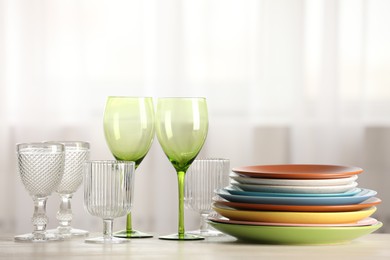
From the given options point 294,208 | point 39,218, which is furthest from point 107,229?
point 294,208

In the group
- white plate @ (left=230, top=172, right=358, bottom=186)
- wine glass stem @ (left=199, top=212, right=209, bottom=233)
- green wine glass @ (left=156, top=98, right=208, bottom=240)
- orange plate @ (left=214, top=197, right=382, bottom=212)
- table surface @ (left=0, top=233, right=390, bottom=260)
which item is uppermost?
green wine glass @ (left=156, top=98, right=208, bottom=240)

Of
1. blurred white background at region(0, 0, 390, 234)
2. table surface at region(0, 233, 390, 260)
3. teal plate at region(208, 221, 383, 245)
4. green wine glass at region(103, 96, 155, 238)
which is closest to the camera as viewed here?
table surface at region(0, 233, 390, 260)

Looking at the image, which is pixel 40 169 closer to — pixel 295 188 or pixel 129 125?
pixel 129 125

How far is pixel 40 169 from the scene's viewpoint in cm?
135

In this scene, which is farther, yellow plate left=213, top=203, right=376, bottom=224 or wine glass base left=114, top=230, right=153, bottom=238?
wine glass base left=114, top=230, right=153, bottom=238

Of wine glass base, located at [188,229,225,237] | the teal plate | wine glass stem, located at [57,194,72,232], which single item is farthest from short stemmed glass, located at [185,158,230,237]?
wine glass stem, located at [57,194,72,232]

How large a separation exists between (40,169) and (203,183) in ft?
0.90

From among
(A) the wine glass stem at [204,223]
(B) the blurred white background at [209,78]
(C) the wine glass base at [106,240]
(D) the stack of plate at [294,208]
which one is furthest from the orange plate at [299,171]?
(B) the blurred white background at [209,78]

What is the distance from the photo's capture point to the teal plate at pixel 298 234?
1309mm

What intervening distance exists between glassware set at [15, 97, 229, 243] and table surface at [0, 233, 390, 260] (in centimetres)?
5

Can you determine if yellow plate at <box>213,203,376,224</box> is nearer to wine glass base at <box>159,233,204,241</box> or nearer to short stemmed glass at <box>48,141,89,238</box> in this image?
wine glass base at <box>159,233,204,241</box>

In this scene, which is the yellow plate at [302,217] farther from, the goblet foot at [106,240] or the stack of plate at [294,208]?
the goblet foot at [106,240]

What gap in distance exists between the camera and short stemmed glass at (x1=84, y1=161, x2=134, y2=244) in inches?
51.1

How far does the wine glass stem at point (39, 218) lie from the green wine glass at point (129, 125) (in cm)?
13
